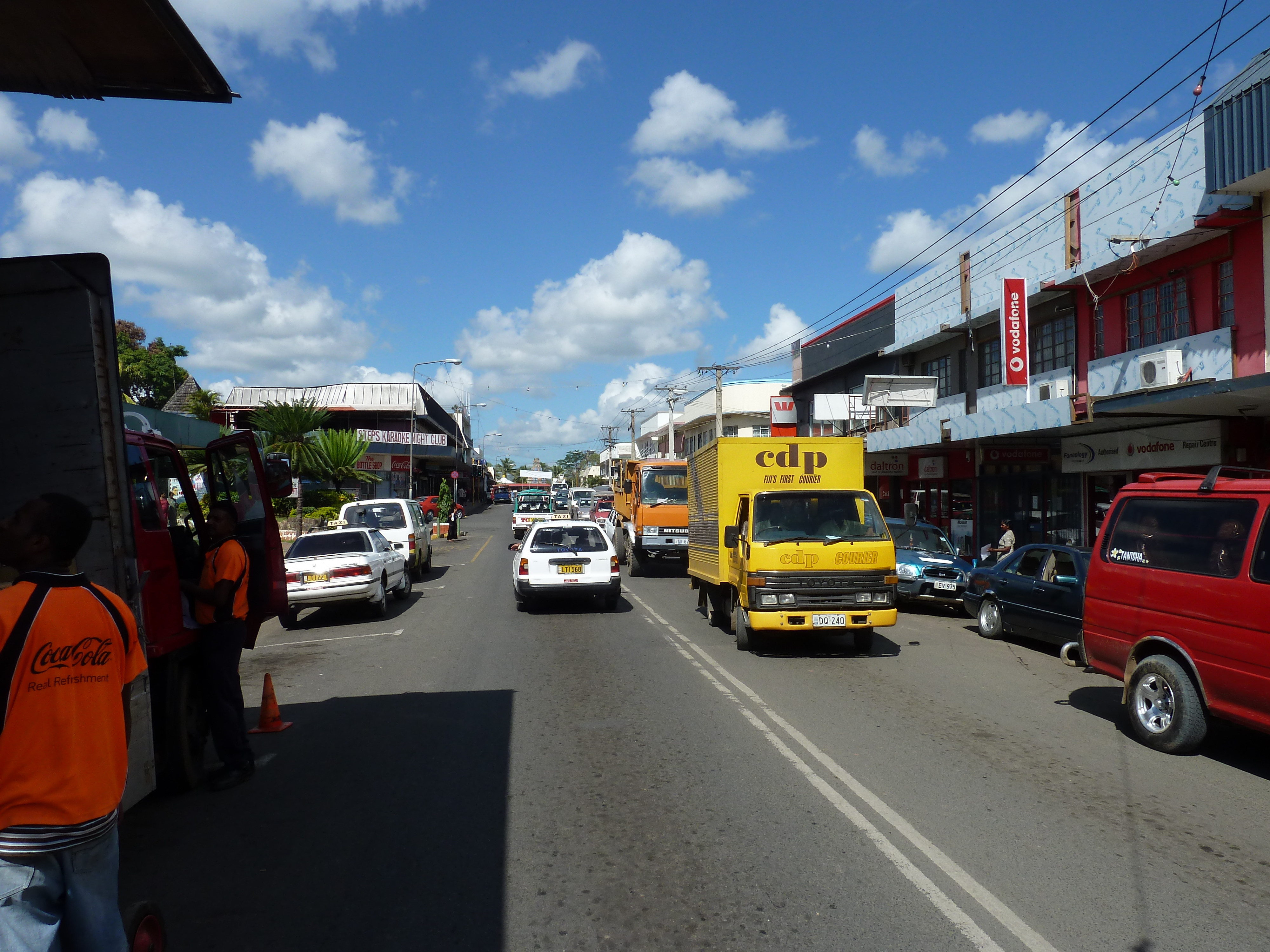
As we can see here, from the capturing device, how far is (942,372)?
27.8m

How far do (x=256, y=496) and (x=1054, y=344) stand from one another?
19878 mm

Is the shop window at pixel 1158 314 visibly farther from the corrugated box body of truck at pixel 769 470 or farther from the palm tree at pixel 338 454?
the palm tree at pixel 338 454

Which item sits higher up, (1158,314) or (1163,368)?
(1158,314)

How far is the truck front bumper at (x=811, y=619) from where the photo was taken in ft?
35.5

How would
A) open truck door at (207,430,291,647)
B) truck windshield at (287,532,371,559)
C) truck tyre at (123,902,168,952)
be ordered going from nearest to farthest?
1. truck tyre at (123,902,168,952)
2. open truck door at (207,430,291,647)
3. truck windshield at (287,532,371,559)

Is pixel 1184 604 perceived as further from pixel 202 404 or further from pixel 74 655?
pixel 202 404

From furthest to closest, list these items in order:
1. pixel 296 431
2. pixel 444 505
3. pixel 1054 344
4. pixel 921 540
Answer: pixel 444 505 < pixel 296 431 < pixel 1054 344 < pixel 921 540

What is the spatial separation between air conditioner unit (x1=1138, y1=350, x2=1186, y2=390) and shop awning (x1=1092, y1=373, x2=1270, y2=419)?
0.67 m

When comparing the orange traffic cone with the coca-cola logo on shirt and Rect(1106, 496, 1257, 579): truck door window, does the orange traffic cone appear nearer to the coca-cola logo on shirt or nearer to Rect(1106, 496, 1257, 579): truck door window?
the coca-cola logo on shirt

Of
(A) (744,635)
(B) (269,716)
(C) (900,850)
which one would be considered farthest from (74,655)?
(A) (744,635)

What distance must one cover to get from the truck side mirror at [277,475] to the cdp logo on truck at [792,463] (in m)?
7.39

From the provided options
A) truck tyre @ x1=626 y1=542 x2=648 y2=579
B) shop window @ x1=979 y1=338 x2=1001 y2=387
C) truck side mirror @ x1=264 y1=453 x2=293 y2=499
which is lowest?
truck tyre @ x1=626 y1=542 x2=648 y2=579

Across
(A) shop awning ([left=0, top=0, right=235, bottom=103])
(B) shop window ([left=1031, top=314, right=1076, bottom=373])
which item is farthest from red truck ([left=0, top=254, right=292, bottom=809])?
(B) shop window ([left=1031, top=314, right=1076, bottom=373])

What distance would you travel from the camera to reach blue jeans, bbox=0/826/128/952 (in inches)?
103
